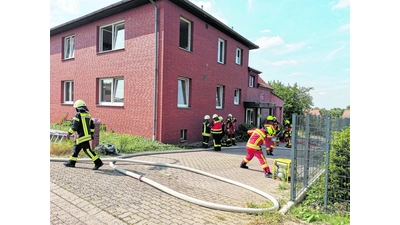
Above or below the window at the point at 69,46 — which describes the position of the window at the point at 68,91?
below

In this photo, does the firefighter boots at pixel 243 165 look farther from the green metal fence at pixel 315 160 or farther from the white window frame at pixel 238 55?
the white window frame at pixel 238 55

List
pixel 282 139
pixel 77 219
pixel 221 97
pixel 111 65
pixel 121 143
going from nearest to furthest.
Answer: pixel 77 219, pixel 121 143, pixel 111 65, pixel 221 97, pixel 282 139

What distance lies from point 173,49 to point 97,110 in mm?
5659

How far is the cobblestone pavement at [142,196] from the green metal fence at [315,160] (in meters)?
0.53

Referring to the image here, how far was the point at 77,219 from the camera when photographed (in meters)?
3.21

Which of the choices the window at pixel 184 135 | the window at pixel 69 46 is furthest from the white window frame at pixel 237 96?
the window at pixel 69 46

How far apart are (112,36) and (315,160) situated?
11.9m

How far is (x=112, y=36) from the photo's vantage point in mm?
12875

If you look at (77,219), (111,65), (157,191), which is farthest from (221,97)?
(77,219)

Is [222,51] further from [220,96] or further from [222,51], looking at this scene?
[220,96]

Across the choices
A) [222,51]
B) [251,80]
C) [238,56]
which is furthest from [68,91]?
[251,80]

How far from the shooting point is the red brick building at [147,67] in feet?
36.1

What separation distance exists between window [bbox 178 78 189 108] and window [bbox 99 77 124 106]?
3.05 m

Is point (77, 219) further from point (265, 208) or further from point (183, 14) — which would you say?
point (183, 14)
